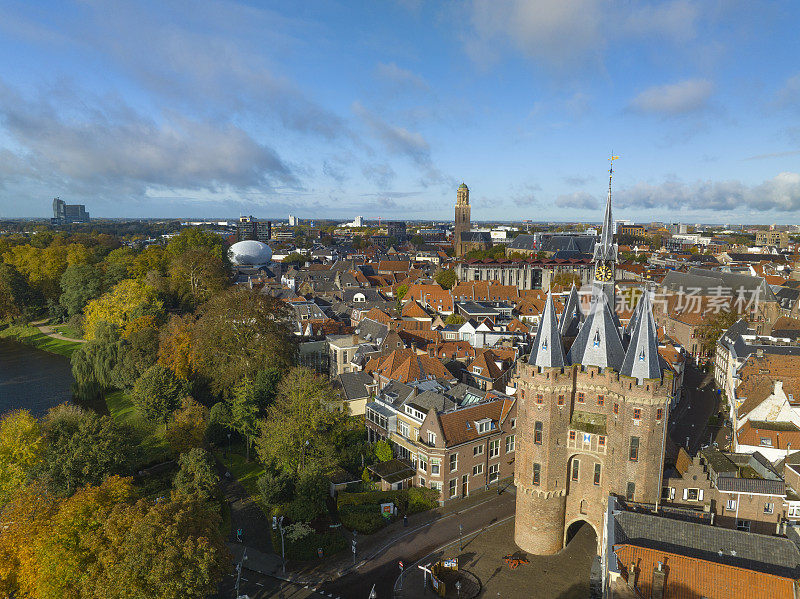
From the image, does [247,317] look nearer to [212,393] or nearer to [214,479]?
[212,393]

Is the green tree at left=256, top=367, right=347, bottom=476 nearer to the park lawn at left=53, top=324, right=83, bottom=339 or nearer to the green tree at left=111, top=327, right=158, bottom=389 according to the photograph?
the green tree at left=111, top=327, right=158, bottom=389

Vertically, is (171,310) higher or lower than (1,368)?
higher

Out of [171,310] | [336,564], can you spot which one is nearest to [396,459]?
[336,564]

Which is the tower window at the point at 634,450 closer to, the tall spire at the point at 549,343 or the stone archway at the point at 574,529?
the stone archway at the point at 574,529

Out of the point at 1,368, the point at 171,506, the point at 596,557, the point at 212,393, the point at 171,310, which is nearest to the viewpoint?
the point at 171,506

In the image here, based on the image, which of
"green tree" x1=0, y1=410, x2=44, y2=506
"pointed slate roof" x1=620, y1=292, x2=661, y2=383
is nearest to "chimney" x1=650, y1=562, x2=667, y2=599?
"pointed slate roof" x1=620, y1=292, x2=661, y2=383

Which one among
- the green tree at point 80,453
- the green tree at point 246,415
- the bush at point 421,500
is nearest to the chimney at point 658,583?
the bush at point 421,500

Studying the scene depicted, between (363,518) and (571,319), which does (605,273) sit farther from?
(363,518)
